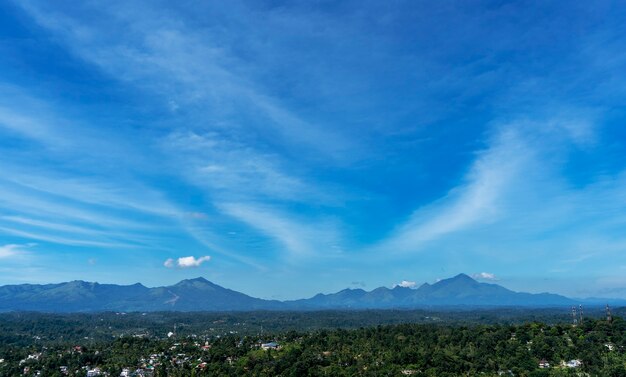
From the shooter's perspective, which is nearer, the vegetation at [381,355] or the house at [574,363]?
the house at [574,363]

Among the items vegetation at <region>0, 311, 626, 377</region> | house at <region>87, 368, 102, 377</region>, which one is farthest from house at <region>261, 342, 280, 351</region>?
house at <region>87, 368, 102, 377</region>

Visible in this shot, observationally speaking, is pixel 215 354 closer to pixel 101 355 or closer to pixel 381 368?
pixel 101 355

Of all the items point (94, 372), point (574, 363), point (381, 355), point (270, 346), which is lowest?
point (94, 372)

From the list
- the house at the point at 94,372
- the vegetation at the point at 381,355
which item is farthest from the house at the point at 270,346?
the house at the point at 94,372

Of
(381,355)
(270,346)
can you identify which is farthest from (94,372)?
(381,355)

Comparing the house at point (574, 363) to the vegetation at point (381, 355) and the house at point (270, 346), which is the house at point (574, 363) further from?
the house at point (270, 346)

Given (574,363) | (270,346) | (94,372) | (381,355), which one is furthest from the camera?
(270,346)

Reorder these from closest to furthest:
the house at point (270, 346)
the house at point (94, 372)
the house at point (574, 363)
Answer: the house at point (574, 363), the house at point (94, 372), the house at point (270, 346)

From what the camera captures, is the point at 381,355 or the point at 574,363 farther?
the point at 381,355

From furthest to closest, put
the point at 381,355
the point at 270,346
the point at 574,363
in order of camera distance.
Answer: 1. the point at 270,346
2. the point at 381,355
3. the point at 574,363

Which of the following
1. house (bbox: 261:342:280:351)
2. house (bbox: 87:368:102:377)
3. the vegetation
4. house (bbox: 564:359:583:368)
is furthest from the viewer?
house (bbox: 261:342:280:351)

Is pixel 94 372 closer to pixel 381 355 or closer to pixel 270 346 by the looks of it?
pixel 270 346

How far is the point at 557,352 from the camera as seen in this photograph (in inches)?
2007

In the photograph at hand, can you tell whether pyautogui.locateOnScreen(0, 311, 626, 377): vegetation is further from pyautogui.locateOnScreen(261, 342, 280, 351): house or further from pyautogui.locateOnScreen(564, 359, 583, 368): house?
pyautogui.locateOnScreen(261, 342, 280, 351): house
